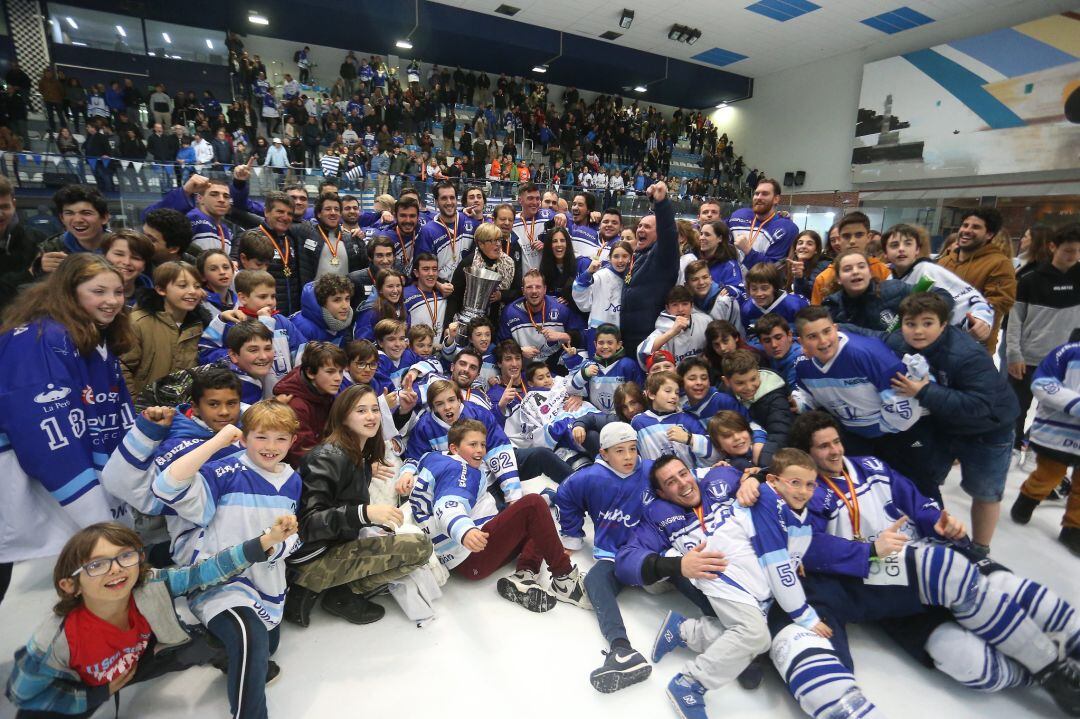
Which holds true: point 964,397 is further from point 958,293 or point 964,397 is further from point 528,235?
point 528,235

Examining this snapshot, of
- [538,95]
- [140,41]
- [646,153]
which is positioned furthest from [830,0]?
[140,41]

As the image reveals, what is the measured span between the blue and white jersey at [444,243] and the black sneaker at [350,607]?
127 inches

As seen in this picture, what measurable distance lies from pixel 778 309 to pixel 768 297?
123 mm

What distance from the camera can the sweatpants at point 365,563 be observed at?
230 centimetres

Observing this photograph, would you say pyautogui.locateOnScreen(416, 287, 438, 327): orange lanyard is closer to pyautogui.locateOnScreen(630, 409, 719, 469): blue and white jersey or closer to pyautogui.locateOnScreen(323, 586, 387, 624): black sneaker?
pyautogui.locateOnScreen(630, 409, 719, 469): blue and white jersey

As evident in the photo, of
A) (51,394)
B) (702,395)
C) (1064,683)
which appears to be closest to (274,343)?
(51,394)

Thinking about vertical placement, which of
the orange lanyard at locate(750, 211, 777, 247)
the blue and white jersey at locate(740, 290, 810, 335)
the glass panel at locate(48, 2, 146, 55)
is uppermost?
the glass panel at locate(48, 2, 146, 55)

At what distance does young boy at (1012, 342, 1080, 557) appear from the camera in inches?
115

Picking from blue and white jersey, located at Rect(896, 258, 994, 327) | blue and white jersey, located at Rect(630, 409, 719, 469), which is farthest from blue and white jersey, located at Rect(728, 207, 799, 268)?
blue and white jersey, located at Rect(630, 409, 719, 469)

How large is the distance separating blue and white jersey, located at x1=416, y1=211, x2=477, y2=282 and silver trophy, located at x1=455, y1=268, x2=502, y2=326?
53cm

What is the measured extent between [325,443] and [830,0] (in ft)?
47.7

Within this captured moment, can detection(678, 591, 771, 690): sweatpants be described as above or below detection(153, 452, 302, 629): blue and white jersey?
below

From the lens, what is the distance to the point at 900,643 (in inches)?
89.6

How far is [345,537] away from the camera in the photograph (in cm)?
237
